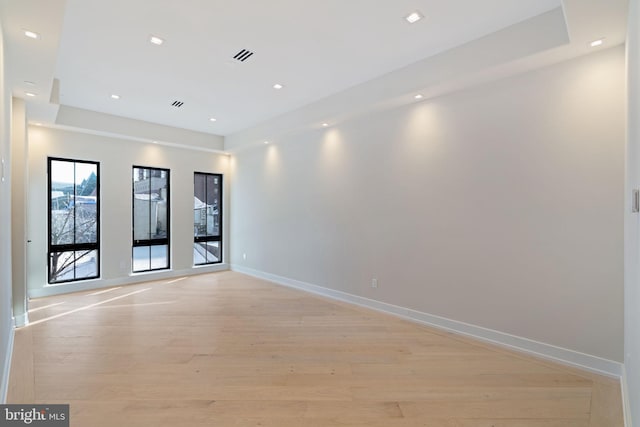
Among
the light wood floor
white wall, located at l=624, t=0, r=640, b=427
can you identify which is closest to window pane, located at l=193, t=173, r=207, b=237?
the light wood floor

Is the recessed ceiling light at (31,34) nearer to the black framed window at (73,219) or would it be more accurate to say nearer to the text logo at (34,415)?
the text logo at (34,415)

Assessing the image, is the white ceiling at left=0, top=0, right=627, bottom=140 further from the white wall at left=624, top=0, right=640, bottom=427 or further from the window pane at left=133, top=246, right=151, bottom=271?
the window pane at left=133, top=246, right=151, bottom=271

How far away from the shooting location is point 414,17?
2.79 meters

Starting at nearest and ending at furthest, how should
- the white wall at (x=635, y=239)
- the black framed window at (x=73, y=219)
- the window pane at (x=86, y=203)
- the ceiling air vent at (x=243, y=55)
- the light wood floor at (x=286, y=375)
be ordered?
the white wall at (x=635, y=239) → the light wood floor at (x=286, y=375) → the ceiling air vent at (x=243, y=55) → the black framed window at (x=73, y=219) → the window pane at (x=86, y=203)

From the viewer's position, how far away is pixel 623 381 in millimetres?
2445

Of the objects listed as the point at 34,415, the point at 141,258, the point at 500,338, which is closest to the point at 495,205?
the point at 500,338

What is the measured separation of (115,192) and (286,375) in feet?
17.0

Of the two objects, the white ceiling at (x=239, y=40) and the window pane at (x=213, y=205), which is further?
the window pane at (x=213, y=205)

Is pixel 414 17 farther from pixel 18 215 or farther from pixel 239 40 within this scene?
pixel 18 215

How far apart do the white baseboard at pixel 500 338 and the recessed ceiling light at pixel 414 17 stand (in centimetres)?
319

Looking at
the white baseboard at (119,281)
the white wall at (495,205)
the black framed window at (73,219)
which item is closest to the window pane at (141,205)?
the black framed window at (73,219)

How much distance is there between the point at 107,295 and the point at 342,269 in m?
3.98

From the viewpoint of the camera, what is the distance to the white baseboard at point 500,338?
2.66 meters

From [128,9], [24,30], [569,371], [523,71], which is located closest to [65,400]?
[24,30]
